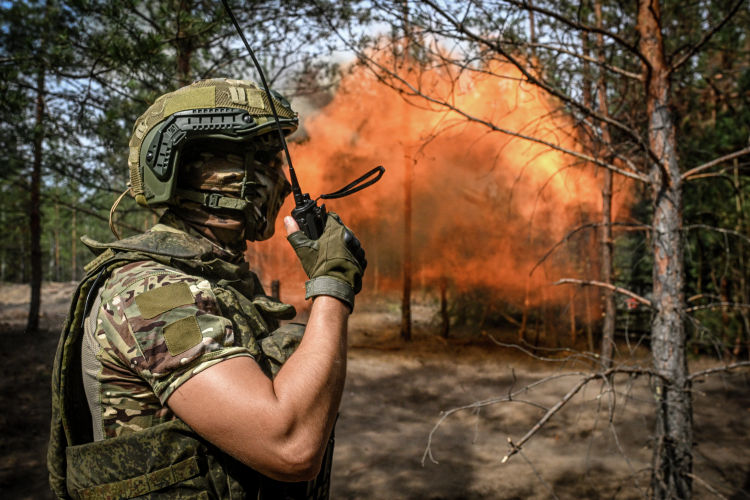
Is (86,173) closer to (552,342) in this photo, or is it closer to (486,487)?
(486,487)

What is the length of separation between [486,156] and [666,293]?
10173 millimetres

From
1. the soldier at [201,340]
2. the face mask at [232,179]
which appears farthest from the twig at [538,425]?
the face mask at [232,179]

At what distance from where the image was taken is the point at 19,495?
16.6ft

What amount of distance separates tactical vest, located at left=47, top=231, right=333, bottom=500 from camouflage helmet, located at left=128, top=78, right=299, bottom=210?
7.8 inches

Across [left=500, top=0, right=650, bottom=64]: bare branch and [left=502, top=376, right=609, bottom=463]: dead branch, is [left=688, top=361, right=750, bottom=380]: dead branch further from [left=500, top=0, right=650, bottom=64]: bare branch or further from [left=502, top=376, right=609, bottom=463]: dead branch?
[left=500, top=0, right=650, bottom=64]: bare branch

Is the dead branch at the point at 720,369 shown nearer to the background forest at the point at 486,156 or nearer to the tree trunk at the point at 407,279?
the background forest at the point at 486,156

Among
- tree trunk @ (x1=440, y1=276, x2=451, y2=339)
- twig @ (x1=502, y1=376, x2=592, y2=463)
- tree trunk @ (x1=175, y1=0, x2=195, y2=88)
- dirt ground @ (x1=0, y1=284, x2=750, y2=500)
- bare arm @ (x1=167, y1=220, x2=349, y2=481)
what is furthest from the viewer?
tree trunk @ (x1=440, y1=276, x2=451, y2=339)

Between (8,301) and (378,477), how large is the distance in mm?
17078

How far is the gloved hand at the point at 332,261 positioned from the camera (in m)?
1.68

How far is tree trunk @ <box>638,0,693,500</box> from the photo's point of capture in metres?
3.39

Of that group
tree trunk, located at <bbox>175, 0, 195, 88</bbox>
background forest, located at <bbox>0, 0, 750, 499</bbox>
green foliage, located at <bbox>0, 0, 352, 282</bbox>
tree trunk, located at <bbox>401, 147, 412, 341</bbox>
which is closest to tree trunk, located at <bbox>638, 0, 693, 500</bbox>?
background forest, located at <bbox>0, 0, 750, 499</bbox>

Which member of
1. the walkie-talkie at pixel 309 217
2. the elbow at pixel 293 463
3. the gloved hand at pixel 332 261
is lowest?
the elbow at pixel 293 463

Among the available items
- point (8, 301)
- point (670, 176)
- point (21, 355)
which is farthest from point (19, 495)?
point (8, 301)

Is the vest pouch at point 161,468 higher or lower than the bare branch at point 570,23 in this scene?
lower
